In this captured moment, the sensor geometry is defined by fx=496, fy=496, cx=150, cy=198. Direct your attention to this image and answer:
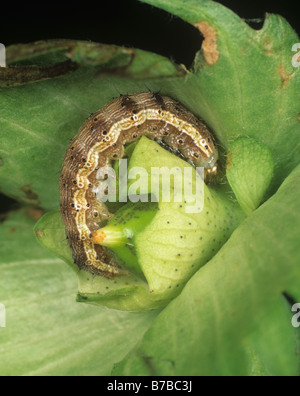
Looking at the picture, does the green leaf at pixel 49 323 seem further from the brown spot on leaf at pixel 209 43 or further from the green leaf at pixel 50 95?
the brown spot on leaf at pixel 209 43

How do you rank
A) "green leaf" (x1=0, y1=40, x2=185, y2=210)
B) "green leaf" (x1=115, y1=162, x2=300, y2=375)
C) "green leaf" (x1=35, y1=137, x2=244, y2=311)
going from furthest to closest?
1. "green leaf" (x1=35, y1=137, x2=244, y2=311)
2. "green leaf" (x1=0, y1=40, x2=185, y2=210)
3. "green leaf" (x1=115, y1=162, x2=300, y2=375)

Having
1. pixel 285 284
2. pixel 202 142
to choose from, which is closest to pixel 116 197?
pixel 202 142

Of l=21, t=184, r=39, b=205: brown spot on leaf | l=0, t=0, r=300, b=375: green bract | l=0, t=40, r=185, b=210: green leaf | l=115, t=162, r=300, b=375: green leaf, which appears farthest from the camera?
l=21, t=184, r=39, b=205: brown spot on leaf

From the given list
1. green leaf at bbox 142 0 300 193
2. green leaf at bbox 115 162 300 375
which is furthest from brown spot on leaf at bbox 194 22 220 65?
green leaf at bbox 115 162 300 375

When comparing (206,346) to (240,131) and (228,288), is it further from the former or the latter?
(240,131)

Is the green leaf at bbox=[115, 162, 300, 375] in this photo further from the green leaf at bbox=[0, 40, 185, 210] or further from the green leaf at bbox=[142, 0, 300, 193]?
the green leaf at bbox=[0, 40, 185, 210]

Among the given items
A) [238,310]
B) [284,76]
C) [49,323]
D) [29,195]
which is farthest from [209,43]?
[49,323]
